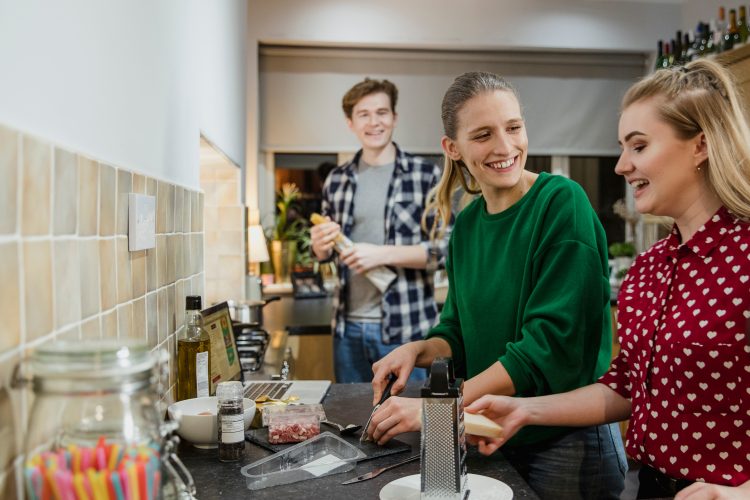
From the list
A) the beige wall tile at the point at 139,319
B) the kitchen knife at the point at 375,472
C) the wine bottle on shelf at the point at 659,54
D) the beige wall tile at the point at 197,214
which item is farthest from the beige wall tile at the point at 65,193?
the wine bottle on shelf at the point at 659,54

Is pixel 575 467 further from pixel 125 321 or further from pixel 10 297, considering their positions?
pixel 10 297

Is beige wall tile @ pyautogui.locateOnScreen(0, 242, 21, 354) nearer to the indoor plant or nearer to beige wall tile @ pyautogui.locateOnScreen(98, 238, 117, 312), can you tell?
beige wall tile @ pyautogui.locateOnScreen(98, 238, 117, 312)

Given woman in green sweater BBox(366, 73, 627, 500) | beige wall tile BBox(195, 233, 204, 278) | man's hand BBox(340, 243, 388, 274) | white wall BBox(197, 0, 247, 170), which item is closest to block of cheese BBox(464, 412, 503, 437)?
woman in green sweater BBox(366, 73, 627, 500)

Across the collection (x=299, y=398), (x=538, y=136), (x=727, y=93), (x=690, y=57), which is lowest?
(x=299, y=398)

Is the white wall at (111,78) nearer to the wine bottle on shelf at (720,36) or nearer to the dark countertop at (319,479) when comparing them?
the dark countertop at (319,479)

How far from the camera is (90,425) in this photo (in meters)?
0.72

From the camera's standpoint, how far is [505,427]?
136 centimetres

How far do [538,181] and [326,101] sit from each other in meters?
3.75

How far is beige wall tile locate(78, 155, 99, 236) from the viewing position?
0.99 metres

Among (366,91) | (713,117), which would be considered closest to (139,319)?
(713,117)

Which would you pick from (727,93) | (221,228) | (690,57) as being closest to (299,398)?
(727,93)

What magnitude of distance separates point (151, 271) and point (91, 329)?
40cm

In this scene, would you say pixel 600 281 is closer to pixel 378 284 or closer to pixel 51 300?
pixel 51 300

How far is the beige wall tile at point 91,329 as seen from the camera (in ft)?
3.27
